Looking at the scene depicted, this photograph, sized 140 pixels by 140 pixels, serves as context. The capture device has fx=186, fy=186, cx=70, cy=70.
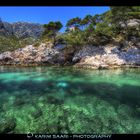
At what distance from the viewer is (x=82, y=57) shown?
31.3 m

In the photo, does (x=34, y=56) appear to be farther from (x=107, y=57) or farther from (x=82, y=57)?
(x=107, y=57)

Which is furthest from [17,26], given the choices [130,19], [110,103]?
[110,103]

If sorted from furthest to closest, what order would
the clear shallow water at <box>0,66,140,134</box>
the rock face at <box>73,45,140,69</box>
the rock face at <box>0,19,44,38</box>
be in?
1. the rock face at <box>0,19,44,38</box>
2. the rock face at <box>73,45,140,69</box>
3. the clear shallow water at <box>0,66,140,134</box>

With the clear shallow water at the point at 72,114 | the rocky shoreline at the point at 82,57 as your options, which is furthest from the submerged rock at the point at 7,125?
the rocky shoreline at the point at 82,57

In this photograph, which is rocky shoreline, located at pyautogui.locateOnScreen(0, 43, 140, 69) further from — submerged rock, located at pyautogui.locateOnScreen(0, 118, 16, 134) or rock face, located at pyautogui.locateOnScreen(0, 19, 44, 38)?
rock face, located at pyautogui.locateOnScreen(0, 19, 44, 38)

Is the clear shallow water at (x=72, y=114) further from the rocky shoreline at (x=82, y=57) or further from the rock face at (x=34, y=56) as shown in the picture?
the rock face at (x=34, y=56)

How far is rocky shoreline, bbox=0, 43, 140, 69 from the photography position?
88.4 ft

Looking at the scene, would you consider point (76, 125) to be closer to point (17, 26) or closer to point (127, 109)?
point (127, 109)

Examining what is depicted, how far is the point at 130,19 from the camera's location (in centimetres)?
2984

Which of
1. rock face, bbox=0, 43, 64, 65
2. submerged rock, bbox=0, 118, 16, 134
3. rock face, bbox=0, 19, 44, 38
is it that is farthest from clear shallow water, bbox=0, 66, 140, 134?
rock face, bbox=0, 19, 44, 38

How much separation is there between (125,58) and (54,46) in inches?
588

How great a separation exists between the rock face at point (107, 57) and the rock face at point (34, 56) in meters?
5.45

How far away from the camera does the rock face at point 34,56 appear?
1402 inches

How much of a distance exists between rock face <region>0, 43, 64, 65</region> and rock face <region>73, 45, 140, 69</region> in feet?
17.9
